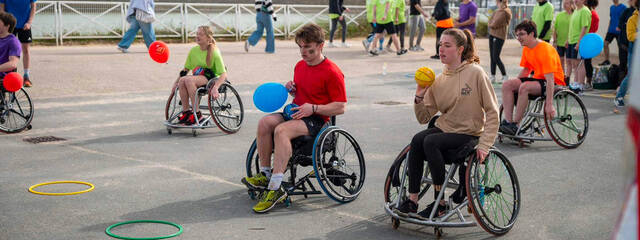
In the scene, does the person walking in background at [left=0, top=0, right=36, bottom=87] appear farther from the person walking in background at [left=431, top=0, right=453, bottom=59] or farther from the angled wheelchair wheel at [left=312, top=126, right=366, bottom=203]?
the person walking in background at [left=431, top=0, right=453, bottom=59]

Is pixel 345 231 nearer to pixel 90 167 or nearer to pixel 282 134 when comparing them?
pixel 282 134

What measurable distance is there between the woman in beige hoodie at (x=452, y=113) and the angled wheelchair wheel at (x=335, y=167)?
29.5 inches

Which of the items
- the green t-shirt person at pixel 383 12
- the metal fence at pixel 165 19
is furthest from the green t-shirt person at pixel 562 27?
the metal fence at pixel 165 19

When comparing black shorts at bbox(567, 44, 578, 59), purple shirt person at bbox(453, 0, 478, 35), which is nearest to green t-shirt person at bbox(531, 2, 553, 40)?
black shorts at bbox(567, 44, 578, 59)

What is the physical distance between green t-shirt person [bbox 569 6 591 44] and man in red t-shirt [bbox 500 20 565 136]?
4706 mm

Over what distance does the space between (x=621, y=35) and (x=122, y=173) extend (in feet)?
30.2

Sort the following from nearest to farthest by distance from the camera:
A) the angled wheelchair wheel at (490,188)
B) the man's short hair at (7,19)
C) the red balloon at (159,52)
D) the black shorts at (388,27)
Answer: the angled wheelchair wheel at (490,188) → the man's short hair at (7,19) → the red balloon at (159,52) → the black shorts at (388,27)

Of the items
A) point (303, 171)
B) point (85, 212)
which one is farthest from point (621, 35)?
point (85, 212)

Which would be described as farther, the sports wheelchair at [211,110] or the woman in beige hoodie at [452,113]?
the sports wheelchair at [211,110]

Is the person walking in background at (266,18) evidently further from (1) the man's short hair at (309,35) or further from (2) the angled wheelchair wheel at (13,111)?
(1) the man's short hair at (309,35)

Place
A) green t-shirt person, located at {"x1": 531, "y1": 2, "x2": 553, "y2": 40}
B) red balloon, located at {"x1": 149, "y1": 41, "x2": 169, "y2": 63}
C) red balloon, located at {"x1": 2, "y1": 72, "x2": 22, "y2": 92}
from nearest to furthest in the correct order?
1. red balloon, located at {"x1": 2, "y1": 72, "x2": 22, "y2": 92}
2. red balloon, located at {"x1": 149, "y1": 41, "x2": 169, "y2": 63}
3. green t-shirt person, located at {"x1": 531, "y1": 2, "x2": 553, "y2": 40}

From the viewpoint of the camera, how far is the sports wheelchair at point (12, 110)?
8.53 meters

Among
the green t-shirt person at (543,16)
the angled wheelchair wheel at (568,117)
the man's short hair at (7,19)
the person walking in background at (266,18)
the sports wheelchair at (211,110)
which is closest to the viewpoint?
the angled wheelchair wheel at (568,117)

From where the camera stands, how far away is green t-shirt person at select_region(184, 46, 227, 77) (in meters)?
8.62
